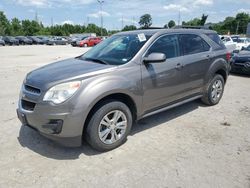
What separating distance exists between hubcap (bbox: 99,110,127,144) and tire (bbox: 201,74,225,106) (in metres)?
2.54

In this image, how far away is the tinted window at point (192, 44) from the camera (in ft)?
15.7

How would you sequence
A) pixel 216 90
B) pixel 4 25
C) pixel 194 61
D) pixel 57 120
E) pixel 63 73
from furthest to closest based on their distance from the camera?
1. pixel 4 25
2. pixel 216 90
3. pixel 194 61
4. pixel 63 73
5. pixel 57 120

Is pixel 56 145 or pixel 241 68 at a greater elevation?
pixel 241 68

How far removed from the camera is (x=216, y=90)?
5.83 meters

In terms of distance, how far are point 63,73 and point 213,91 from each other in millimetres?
3694

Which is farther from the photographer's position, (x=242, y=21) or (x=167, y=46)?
(x=242, y=21)

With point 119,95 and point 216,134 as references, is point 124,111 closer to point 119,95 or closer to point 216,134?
point 119,95

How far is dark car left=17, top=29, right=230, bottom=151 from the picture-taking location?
325 centimetres

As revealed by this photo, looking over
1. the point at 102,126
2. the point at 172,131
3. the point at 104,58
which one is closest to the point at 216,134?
the point at 172,131

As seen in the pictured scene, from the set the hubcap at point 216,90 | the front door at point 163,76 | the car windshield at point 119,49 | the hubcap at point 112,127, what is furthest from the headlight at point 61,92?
the hubcap at point 216,90

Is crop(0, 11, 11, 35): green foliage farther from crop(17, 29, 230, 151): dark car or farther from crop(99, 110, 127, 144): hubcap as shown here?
crop(99, 110, 127, 144): hubcap

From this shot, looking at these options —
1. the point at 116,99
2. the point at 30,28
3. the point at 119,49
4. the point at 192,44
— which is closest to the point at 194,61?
the point at 192,44

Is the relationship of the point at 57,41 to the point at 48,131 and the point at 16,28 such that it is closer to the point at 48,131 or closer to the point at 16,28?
the point at 16,28

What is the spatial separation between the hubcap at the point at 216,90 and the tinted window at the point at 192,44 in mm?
917
